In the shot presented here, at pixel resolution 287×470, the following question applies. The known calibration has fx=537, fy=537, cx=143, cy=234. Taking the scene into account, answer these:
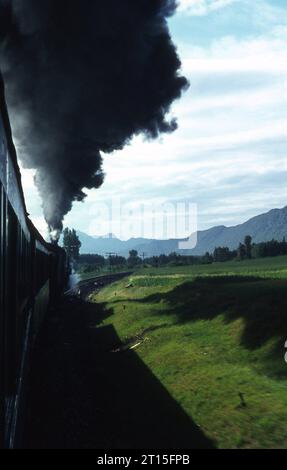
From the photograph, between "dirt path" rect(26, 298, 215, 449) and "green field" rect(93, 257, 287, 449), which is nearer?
"dirt path" rect(26, 298, 215, 449)

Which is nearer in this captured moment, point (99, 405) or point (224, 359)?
point (99, 405)

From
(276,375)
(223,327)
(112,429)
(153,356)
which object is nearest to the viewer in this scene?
(112,429)

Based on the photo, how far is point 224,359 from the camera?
21297 mm

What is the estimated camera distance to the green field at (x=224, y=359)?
46.8 feet

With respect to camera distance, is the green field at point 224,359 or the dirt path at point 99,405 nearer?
the dirt path at point 99,405

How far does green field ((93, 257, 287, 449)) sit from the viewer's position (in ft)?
46.8

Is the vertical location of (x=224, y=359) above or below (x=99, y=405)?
above
